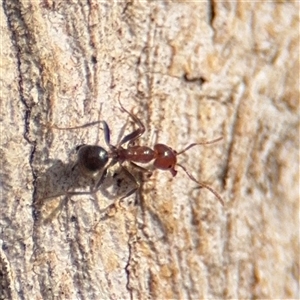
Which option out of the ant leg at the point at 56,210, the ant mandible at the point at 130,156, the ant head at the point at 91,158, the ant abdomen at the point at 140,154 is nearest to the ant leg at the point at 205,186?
the ant mandible at the point at 130,156

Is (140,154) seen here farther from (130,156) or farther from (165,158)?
(165,158)

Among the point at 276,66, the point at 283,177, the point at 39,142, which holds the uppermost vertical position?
the point at 276,66

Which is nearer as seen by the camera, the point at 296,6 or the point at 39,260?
the point at 296,6

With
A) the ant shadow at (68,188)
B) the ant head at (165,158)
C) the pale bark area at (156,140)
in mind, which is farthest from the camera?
the ant shadow at (68,188)

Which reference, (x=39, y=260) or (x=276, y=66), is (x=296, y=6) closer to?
(x=276, y=66)

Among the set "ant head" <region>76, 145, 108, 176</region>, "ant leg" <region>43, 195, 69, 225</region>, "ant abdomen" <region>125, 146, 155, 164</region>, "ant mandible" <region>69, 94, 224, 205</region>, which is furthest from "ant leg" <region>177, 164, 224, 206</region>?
"ant leg" <region>43, 195, 69, 225</region>

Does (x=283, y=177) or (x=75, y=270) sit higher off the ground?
(x=283, y=177)

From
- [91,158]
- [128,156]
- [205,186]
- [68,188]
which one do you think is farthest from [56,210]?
[205,186]

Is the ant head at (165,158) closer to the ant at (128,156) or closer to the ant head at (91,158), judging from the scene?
the ant at (128,156)

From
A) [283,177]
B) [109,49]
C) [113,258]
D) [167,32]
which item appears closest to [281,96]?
[283,177]
